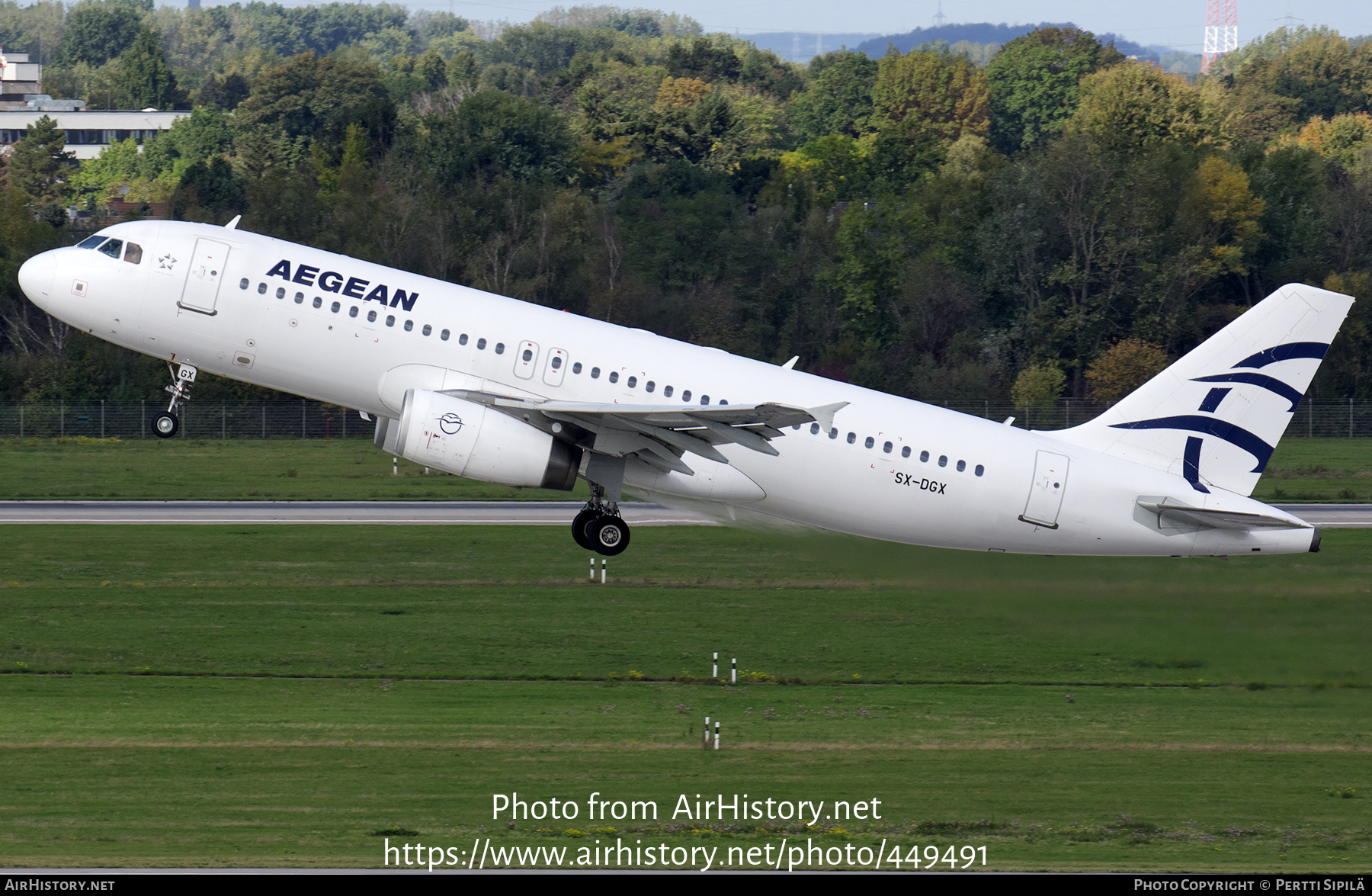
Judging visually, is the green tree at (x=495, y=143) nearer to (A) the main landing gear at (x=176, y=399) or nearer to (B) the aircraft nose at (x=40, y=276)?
(B) the aircraft nose at (x=40, y=276)

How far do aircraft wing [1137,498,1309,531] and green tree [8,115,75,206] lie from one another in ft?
443

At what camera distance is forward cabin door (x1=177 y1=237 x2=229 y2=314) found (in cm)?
3422

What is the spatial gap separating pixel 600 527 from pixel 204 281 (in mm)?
10273

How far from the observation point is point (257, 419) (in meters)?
88.4

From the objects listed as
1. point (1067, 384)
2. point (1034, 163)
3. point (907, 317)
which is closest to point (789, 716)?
point (1067, 384)

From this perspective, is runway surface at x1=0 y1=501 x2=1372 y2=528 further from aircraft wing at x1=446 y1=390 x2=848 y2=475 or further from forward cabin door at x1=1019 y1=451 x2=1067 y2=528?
aircraft wing at x1=446 y1=390 x2=848 y2=475

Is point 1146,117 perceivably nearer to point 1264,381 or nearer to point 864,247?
point 864,247

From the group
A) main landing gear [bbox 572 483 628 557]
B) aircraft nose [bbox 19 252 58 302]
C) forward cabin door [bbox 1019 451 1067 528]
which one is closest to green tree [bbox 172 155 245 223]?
aircraft nose [bbox 19 252 58 302]

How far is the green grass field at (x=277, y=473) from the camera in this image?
69938mm

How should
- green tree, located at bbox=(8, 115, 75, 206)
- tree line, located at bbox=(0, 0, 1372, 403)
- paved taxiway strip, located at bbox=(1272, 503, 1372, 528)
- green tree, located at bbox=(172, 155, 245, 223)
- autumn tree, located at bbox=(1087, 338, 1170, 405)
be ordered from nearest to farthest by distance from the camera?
paved taxiway strip, located at bbox=(1272, 503, 1372, 528)
autumn tree, located at bbox=(1087, 338, 1170, 405)
tree line, located at bbox=(0, 0, 1372, 403)
green tree, located at bbox=(172, 155, 245, 223)
green tree, located at bbox=(8, 115, 75, 206)

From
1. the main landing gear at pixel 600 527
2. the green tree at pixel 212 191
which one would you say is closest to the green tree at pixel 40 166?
the green tree at pixel 212 191

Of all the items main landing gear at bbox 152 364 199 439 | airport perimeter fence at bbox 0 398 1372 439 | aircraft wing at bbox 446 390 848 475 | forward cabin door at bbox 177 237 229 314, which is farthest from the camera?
airport perimeter fence at bbox 0 398 1372 439

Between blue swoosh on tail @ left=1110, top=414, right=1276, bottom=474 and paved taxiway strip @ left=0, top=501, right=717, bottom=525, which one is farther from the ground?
blue swoosh on tail @ left=1110, top=414, right=1276, bottom=474

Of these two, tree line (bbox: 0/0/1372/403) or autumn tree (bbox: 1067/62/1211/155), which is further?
autumn tree (bbox: 1067/62/1211/155)
